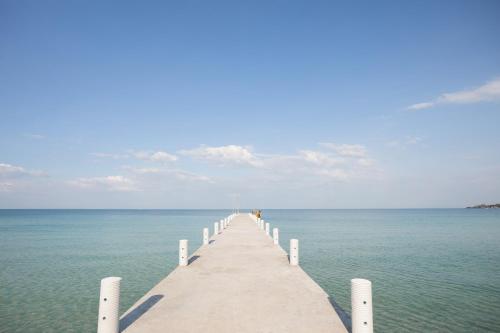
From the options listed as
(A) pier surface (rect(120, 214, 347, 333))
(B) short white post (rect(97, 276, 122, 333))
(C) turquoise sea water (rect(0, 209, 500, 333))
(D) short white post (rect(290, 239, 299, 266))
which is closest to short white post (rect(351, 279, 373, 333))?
(A) pier surface (rect(120, 214, 347, 333))

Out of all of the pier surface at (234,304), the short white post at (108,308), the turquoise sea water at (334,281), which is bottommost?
the turquoise sea water at (334,281)

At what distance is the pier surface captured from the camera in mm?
6102

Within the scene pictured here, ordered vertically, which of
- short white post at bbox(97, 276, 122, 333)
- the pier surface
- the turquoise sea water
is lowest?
the turquoise sea water

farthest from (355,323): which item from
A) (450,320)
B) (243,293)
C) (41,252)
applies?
(41,252)

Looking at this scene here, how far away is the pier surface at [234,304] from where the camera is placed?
6.10m

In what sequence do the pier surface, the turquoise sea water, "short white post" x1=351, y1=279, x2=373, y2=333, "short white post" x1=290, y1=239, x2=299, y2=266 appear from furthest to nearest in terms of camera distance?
"short white post" x1=290, y1=239, x2=299, y2=266
the turquoise sea water
the pier surface
"short white post" x1=351, y1=279, x2=373, y2=333

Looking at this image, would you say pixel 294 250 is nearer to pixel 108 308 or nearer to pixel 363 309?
pixel 363 309

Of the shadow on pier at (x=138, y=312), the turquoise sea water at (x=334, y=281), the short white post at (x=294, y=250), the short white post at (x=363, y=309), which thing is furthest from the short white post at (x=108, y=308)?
the short white post at (x=294, y=250)

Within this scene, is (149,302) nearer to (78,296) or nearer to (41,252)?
(78,296)

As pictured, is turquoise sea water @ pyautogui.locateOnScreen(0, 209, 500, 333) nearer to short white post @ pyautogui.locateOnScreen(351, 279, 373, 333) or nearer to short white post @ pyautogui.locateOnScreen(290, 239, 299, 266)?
short white post @ pyautogui.locateOnScreen(290, 239, 299, 266)

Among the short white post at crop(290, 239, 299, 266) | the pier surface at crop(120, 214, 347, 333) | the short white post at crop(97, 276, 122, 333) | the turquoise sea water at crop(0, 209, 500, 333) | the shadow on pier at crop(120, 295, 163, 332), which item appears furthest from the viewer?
the short white post at crop(290, 239, 299, 266)

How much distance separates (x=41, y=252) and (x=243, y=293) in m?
23.9

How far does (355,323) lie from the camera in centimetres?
542

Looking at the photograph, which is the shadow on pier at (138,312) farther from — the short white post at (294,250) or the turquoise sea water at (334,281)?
the short white post at (294,250)
